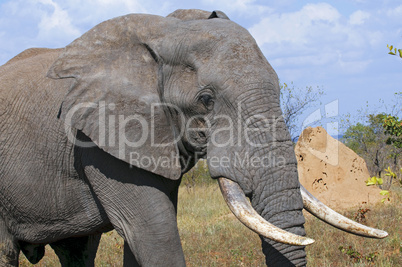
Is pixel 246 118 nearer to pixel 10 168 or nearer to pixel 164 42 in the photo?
pixel 164 42

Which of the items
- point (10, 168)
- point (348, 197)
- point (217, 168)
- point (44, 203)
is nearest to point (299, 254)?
point (217, 168)

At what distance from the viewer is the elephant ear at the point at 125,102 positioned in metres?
3.90

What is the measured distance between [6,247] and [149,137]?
1.88m

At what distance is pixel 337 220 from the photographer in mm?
3709

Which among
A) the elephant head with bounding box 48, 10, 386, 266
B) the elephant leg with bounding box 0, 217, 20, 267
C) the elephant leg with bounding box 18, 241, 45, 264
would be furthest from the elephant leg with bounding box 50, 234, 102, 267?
the elephant head with bounding box 48, 10, 386, 266

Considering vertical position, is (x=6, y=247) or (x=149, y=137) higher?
Answer: (x=149, y=137)

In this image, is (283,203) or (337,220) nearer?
(283,203)

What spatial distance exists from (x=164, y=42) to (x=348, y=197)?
24.9ft

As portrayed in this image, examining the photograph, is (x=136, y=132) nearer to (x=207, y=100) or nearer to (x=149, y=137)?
(x=149, y=137)

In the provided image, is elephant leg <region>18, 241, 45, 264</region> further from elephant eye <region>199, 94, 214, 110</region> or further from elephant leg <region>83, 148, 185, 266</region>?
elephant eye <region>199, 94, 214, 110</region>

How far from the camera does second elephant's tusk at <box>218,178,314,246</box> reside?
3266 mm

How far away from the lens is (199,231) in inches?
329

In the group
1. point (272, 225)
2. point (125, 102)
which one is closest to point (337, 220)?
point (272, 225)

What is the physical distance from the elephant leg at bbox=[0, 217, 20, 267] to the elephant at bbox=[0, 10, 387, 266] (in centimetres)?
20
